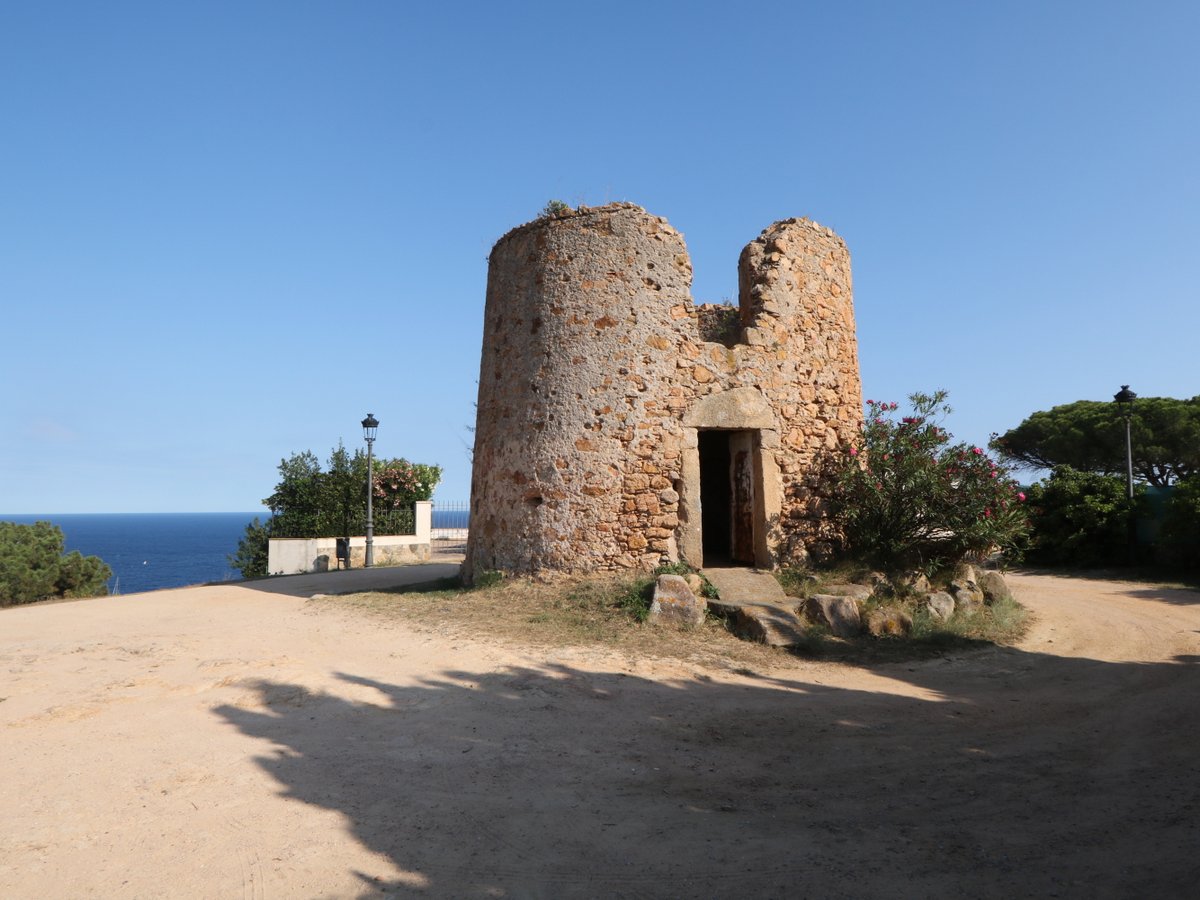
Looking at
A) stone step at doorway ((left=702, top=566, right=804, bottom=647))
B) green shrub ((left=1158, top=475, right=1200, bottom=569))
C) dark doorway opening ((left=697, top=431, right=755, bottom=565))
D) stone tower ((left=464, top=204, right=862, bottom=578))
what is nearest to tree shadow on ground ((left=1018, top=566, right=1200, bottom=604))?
green shrub ((left=1158, top=475, right=1200, bottom=569))

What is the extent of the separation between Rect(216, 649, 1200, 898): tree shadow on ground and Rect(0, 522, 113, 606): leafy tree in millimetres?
9767

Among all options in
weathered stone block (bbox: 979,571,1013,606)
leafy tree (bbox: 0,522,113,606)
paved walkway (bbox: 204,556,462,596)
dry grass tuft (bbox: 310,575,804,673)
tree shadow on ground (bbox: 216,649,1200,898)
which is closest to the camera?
tree shadow on ground (bbox: 216,649,1200,898)

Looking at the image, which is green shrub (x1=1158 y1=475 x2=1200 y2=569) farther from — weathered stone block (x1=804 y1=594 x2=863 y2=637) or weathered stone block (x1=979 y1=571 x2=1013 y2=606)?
weathered stone block (x1=804 y1=594 x2=863 y2=637)

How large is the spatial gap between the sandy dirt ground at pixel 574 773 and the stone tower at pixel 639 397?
2558 mm

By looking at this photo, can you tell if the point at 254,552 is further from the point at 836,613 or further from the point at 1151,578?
the point at 1151,578

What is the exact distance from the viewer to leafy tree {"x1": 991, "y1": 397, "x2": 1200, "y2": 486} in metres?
23.0

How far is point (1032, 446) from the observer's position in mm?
27703

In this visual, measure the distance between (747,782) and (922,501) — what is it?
21.4 ft

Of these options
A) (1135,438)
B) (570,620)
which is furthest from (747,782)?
(1135,438)

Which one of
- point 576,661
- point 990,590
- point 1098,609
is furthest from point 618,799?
point 1098,609

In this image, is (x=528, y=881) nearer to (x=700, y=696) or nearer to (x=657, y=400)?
(x=700, y=696)

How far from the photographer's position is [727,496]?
1361 cm

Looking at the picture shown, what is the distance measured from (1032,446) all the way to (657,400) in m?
23.6

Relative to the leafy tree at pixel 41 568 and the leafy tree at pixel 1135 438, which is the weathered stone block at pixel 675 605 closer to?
the leafy tree at pixel 41 568
